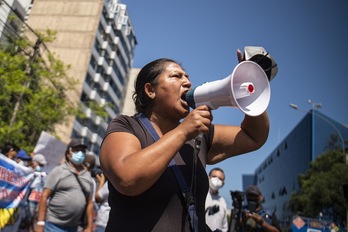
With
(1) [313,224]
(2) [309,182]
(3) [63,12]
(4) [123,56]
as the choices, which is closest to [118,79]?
(4) [123,56]

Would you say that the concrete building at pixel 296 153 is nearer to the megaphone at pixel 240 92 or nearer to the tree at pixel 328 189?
the tree at pixel 328 189

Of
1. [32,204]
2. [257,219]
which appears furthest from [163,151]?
[32,204]

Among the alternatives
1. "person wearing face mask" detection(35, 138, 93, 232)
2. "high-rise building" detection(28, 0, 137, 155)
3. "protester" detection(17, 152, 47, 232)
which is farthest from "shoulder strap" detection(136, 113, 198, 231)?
"high-rise building" detection(28, 0, 137, 155)

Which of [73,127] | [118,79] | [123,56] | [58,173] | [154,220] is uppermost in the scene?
[123,56]

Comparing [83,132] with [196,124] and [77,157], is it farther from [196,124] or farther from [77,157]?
[196,124]

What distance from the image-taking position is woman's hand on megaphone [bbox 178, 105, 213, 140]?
49.9 inches

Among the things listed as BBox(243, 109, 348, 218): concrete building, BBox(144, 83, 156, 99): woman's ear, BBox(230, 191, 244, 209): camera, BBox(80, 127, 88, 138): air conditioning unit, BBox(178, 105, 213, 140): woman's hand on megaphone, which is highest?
BBox(243, 109, 348, 218): concrete building

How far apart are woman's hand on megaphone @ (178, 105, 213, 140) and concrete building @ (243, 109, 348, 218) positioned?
1482 inches

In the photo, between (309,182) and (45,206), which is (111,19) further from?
(45,206)

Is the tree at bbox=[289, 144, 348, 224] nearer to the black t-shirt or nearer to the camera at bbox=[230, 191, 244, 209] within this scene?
the camera at bbox=[230, 191, 244, 209]

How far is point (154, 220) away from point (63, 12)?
4021 centimetres

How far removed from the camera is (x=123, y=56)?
Result: 1809 inches

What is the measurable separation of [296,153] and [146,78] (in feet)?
198

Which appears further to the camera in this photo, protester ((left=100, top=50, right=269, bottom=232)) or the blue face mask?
the blue face mask
